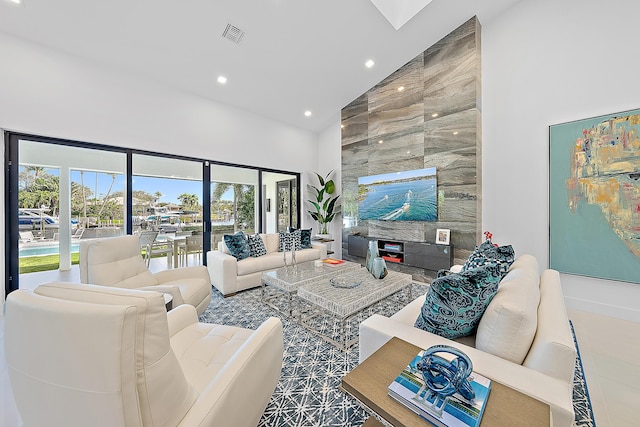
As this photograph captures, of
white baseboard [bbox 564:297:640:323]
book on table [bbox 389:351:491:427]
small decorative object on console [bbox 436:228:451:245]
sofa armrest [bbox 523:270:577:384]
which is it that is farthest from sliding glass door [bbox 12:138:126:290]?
white baseboard [bbox 564:297:640:323]

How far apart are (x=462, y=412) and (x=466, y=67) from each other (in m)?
4.42

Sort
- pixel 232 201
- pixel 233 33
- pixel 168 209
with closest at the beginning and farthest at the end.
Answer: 1. pixel 233 33
2. pixel 168 209
3. pixel 232 201

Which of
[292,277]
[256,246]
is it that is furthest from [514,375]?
[256,246]

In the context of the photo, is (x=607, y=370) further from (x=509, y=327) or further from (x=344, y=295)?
(x=344, y=295)

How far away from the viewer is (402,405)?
0.87m

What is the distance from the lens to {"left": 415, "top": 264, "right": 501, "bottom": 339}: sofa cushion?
1271mm

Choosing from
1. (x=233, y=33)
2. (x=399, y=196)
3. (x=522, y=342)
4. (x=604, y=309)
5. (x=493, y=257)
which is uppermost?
(x=233, y=33)

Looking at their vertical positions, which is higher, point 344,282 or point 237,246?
point 237,246

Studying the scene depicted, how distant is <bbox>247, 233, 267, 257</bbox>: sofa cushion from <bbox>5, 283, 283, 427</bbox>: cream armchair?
10.2ft

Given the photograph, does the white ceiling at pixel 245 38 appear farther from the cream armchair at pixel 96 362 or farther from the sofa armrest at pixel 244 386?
Result: the sofa armrest at pixel 244 386

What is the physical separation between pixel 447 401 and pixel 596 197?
11.5ft

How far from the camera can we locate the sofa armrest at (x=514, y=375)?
88cm

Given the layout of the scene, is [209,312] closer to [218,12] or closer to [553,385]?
[553,385]

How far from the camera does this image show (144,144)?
12.1ft
